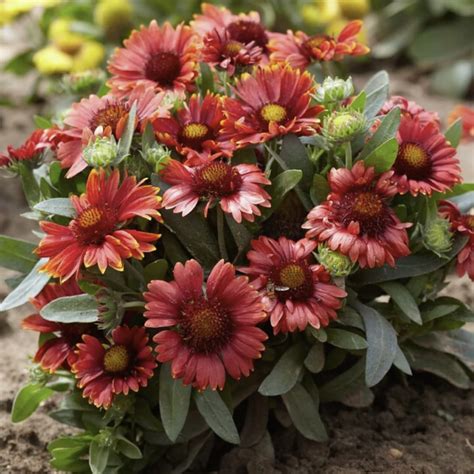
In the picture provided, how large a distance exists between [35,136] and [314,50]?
0.52 m

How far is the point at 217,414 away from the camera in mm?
1393

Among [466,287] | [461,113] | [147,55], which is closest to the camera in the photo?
[147,55]

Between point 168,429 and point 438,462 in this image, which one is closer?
point 168,429

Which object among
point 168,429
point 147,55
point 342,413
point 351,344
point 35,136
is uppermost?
point 147,55

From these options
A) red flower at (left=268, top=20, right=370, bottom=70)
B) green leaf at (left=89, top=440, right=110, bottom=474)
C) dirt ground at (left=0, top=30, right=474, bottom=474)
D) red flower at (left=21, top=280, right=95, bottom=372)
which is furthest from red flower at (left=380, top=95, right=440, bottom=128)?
green leaf at (left=89, top=440, right=110, bottom=474)

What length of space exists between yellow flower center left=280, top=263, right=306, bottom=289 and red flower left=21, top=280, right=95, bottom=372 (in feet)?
1.23

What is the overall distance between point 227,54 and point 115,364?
1.80 feet

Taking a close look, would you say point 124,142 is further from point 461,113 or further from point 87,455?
point 461,113

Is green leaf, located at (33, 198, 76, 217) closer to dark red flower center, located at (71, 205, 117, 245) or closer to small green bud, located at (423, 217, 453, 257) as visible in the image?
dark red flower center, located at (71, 205, 117, 245)

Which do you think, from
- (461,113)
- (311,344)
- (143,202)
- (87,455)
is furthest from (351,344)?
(461,113)

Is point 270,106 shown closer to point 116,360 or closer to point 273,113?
point 273,113

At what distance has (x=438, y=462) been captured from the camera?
152cm

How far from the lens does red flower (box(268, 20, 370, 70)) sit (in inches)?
60.2

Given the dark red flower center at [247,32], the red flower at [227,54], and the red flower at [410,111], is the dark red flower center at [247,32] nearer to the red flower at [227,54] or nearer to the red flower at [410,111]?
the red flower at [227,54]
